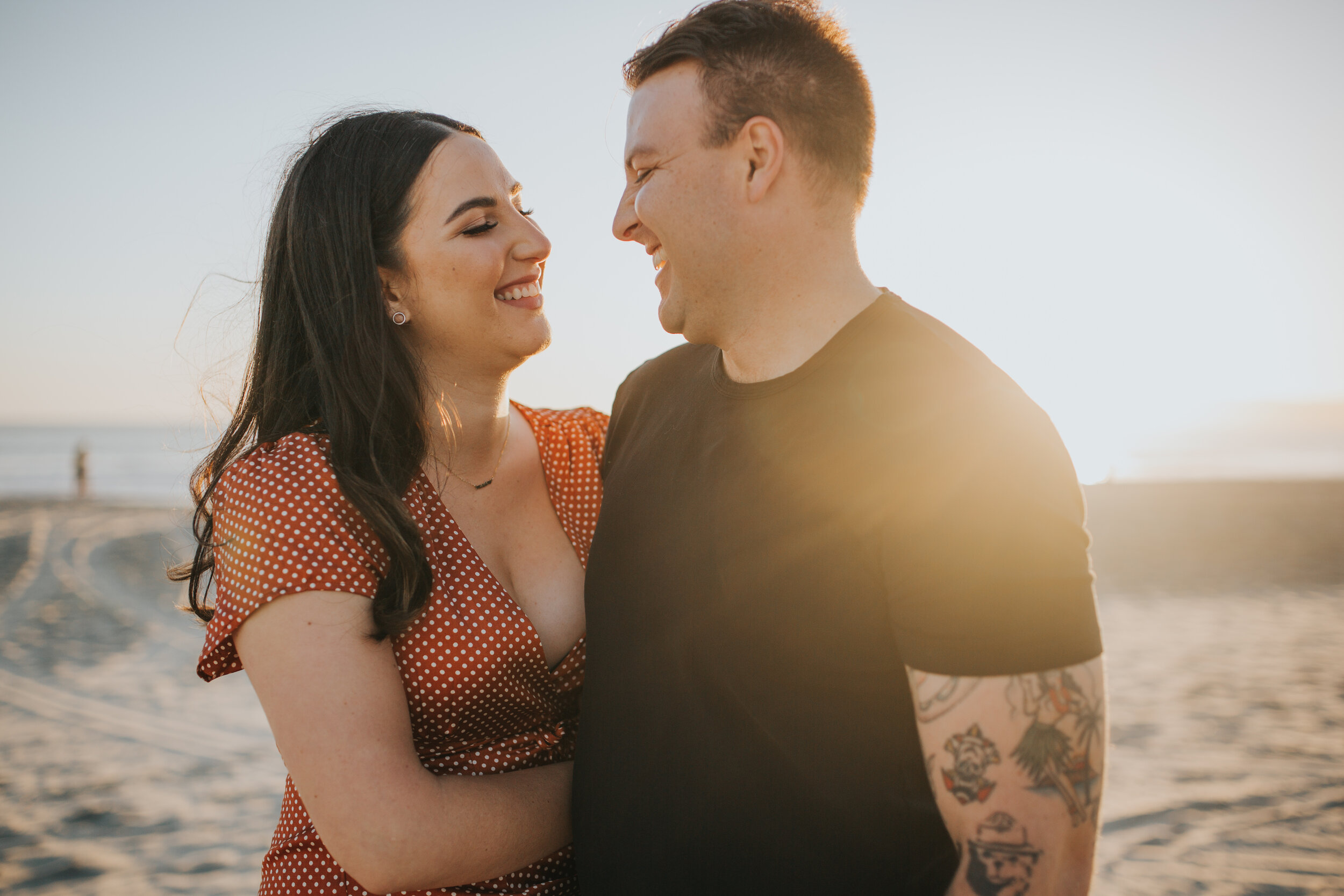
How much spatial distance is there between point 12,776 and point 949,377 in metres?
7.03

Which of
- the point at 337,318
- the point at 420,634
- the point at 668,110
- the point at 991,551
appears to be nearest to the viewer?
the point at 991,551

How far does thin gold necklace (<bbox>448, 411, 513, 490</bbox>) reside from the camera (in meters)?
2.81

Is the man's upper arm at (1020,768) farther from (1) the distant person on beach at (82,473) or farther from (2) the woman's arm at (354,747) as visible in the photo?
(1) the distant person on beach at (82,473)

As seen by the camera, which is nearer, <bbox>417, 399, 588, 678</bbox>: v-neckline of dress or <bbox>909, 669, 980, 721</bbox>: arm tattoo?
<bbox>909, 669, 980, 721</bbox>: arm tattoo

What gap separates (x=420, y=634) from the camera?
2.18 meters

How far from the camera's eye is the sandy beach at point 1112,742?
4.79 meters

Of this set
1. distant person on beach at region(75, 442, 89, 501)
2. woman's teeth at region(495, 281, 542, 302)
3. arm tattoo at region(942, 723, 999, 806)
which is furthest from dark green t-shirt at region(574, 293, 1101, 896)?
distant person on beach at region(75, 442, 89, 501)

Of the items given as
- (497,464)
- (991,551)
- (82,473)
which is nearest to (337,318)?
(497,464)

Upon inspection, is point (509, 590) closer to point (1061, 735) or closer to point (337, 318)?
point (337, 318)

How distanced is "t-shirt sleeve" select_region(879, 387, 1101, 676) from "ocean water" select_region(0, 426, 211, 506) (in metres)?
2.38

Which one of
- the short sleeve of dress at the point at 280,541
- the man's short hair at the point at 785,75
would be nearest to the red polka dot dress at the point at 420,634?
the short sleeve of dress at the point at 280,541

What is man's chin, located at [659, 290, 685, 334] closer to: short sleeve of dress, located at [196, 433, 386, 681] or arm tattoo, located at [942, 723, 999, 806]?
short sleeve of dress, located at [196, 433, 386, 681]

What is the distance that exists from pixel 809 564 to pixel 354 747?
3.74 feet

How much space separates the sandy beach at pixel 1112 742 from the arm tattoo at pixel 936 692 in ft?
→ 9.46
